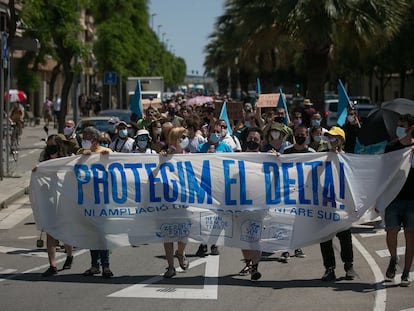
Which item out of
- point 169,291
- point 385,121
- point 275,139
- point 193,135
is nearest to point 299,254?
point 275,139

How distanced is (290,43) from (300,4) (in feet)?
6.65

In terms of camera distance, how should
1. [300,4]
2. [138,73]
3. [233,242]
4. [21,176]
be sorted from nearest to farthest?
[233,242] < [21,176] < [300,4] < [138,73]

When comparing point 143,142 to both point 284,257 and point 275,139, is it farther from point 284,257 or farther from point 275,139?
point 284,257

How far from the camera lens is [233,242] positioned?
32.7 ft

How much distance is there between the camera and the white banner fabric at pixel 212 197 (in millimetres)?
9961

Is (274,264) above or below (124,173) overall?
below

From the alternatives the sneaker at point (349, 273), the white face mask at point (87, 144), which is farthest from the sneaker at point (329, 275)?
the white face mask at point (87, 144)

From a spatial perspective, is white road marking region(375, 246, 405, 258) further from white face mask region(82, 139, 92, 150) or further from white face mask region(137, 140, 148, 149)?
white face mask region(82, 139, 92, 150)

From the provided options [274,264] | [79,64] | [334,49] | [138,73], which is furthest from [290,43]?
[138,73]

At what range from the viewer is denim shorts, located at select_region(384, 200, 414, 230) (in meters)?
9.50

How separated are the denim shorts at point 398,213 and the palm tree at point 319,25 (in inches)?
689

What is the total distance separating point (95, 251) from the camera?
398 inches

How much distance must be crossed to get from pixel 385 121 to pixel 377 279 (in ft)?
6.54

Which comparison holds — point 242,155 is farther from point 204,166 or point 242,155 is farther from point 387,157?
point 387,157
